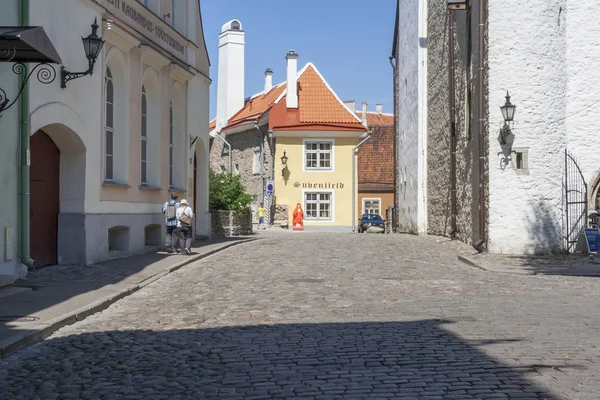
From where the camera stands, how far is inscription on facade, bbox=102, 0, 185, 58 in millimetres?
16692

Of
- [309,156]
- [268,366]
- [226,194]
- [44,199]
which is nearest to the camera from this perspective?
[268,366]

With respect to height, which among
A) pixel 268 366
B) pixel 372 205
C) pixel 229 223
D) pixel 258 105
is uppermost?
pixel 258 105

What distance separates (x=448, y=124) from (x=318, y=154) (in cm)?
1872

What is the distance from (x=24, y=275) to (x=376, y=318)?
599 cm

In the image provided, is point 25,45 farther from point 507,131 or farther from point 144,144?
point 507,131

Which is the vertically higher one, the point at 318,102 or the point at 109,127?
the point at 318,102

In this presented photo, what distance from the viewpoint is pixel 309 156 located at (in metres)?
45.2

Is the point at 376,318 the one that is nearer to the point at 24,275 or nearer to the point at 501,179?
the point at 24,275

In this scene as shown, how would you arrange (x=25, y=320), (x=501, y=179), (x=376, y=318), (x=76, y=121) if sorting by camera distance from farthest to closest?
(x=501, y=179) → (x=76, y=121) → (x=376, y=318) → (x=25, y=320)

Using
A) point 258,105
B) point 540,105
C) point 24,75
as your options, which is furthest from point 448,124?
point 258,105

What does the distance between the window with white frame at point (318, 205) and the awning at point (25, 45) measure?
35.2 m

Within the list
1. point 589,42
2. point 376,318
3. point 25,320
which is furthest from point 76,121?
point 589,42

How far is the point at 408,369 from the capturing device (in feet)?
21.3

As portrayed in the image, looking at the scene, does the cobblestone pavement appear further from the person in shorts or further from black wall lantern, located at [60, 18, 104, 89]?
the person in shorts
